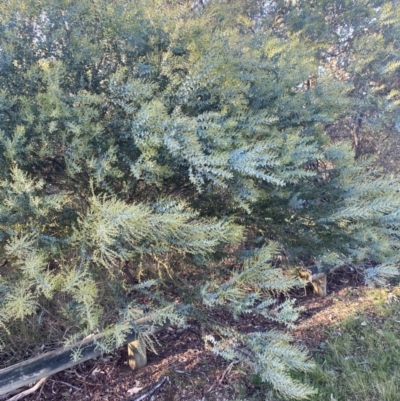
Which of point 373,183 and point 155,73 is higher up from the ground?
point 155,73

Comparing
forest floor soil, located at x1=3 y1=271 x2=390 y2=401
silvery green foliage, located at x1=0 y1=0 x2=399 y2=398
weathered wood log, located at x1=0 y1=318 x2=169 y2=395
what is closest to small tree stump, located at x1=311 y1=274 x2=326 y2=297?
forest floor soil, located at x1=3 y1=271 x2=390 y2=401

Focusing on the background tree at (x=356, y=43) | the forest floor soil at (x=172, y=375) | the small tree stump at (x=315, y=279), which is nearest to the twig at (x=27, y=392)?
the forest floor soil at (x=172, y=375)

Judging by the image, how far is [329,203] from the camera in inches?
108

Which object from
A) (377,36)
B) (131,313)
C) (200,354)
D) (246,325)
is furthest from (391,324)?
(377,36)

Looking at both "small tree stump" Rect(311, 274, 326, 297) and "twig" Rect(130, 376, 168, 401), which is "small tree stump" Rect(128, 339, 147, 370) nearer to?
"twig" Rect(130, 376, 168, 401)

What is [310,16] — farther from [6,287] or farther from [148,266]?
[6,287]

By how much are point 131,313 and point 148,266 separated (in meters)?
0.92

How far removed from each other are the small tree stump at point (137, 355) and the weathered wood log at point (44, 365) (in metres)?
0.41

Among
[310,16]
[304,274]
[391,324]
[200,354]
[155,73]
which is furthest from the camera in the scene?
[310,16]

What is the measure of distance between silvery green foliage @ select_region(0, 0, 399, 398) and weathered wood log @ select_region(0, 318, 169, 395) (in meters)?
0.19

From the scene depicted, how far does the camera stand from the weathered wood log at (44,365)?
210 cm

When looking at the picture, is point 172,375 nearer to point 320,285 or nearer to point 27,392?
point 27,392

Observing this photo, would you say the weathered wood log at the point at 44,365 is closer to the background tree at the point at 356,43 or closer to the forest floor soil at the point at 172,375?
the forest floor soil at the point at 172,375

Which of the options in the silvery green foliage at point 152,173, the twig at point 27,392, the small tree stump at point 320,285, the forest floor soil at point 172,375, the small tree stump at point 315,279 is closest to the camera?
the silvery green foliage at point 152,173
